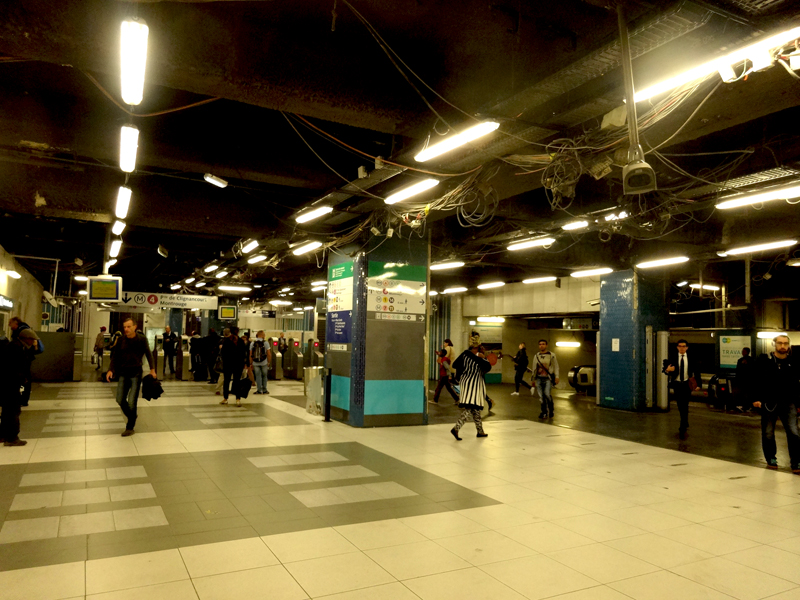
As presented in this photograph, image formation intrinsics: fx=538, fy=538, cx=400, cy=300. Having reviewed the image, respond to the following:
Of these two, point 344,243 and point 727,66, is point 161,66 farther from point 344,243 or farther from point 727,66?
point 344,243

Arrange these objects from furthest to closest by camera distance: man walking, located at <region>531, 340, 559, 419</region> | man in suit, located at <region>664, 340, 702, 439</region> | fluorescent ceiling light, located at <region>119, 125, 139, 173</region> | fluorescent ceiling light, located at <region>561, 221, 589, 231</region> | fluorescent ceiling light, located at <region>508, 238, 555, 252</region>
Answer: man walking, located at <region>531, 340, 559, 419</region> → fluorescent ceiling light, located at <region>508, 238, 555, 252</region> → man in suit, located at <region>664, 340, 702, 439</region> → fluorescent ceiling light, located at <region>561, 221, 589, 231</region> → fluorescent ceiling light, located at <region>119, 125, 139, 173</region>

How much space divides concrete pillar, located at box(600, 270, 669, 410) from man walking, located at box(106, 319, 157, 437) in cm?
1052

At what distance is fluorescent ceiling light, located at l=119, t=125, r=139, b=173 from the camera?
535cm

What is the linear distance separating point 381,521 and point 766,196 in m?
6.08

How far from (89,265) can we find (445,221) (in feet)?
40.5

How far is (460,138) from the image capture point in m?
4.93

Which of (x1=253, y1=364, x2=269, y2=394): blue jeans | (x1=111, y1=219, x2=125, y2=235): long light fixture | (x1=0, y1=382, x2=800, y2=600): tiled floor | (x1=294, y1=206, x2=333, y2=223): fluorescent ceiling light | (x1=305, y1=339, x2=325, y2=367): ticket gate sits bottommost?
(x1=0, y1=382, x2=800, y2=600): tiled floor

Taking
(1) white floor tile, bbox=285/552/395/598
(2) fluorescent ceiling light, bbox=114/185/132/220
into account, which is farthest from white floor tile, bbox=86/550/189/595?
(2) fluorescent ceiling light, bbox=114/185/132/220


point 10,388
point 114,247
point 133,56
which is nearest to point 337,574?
point 133,56

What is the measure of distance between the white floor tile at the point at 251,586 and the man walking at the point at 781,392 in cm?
601

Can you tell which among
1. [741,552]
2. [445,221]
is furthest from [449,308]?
[741,552]

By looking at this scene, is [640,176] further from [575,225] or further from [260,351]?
[260,351]

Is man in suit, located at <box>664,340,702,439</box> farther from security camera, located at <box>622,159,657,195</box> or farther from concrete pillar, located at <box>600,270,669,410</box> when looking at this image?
security camera, located at <box>622,159,657,195</box>

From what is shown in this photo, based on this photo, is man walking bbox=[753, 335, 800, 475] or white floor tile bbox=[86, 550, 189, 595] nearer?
white floor tile bbox=[86, 550, 189, 595]
